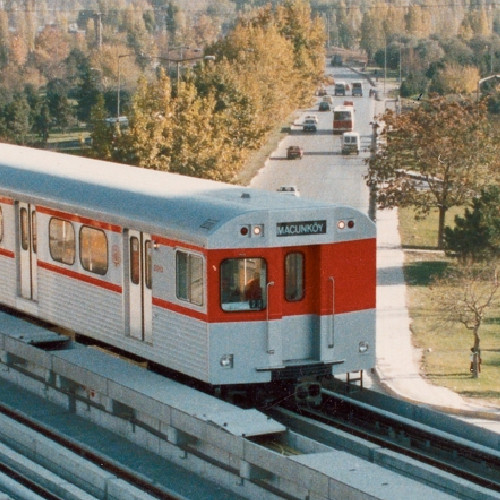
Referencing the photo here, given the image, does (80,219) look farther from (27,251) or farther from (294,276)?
(294,276)

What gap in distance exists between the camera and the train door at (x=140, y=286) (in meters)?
19.5

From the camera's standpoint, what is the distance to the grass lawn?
3844 centimetres

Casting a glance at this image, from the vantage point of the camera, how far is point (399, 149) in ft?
206

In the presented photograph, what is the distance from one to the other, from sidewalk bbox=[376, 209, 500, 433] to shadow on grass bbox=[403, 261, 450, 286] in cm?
35

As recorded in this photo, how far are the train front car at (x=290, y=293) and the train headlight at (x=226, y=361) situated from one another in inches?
0.5

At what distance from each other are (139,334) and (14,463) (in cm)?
340

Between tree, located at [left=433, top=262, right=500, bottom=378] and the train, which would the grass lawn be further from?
the train

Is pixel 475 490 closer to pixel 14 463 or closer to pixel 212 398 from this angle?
pixel 212 398

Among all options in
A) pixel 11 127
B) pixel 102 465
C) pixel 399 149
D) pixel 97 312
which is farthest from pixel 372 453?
pixel 11 127

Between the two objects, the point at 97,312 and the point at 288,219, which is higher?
the point at 288,219

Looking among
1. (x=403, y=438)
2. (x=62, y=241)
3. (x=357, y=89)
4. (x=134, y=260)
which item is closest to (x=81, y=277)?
(x=62, y=241)

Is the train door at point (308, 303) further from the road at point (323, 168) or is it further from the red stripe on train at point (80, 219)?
the road at point (323, 168)

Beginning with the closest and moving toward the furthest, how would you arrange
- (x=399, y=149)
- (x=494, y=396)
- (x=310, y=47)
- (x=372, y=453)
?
(x=372, y=453) < (x=494, y=396) < (x=399, y=149) < (x=310, y=47)

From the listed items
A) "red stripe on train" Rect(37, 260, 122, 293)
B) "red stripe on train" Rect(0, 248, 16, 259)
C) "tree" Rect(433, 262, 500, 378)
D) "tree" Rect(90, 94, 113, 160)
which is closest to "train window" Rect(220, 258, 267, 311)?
"red stripe on train" Rect(37, 260, 122, 293)
